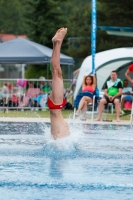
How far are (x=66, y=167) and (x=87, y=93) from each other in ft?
31.1

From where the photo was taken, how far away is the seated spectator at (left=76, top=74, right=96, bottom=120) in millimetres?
17391

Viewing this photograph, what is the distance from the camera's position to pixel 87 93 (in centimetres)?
1761

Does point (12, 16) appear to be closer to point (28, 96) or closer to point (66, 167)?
point (28, 96)

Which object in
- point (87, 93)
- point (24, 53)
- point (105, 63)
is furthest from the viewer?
point (24, 53)

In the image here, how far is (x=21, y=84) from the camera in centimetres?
2177

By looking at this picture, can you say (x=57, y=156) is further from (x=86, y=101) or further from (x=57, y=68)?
(x=86, y=101)

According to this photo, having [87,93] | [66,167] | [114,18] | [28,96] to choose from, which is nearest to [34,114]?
[28,96]

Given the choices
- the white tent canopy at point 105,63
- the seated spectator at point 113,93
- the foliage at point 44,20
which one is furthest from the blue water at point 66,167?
the foliage at point 44,20

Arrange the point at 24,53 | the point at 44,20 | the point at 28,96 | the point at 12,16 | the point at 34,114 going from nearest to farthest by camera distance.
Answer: the point at 34,114 → the point at 28,96 → the point at 24,53 → the point at 44,20 → the point at 12,16

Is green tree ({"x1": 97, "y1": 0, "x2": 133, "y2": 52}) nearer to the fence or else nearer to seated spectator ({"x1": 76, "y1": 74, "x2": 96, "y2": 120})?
the fence

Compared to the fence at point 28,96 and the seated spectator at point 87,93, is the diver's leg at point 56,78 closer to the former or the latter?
the seated spectator at point 87,93

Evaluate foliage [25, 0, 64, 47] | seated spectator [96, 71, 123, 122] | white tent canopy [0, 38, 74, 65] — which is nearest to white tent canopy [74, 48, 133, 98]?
white tent canopy [0, 38, 74, 65]

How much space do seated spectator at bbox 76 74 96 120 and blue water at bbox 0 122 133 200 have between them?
181 inches

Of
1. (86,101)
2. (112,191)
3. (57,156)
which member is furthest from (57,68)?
(86,101)
